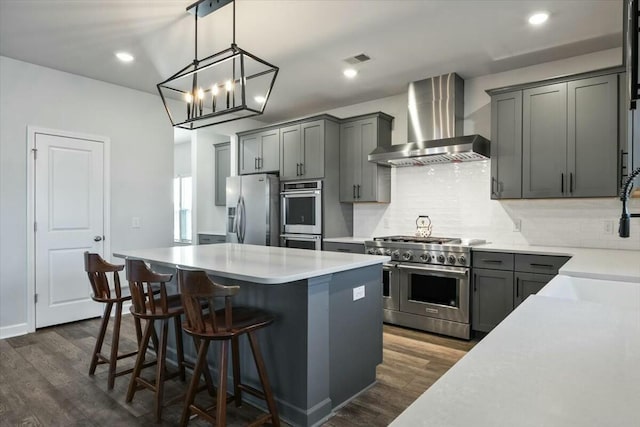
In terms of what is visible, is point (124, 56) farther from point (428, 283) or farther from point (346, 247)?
point (428, 283)

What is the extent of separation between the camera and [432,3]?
2775 millimetres

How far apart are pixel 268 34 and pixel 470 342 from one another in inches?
132

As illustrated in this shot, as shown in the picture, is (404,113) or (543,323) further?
(404,113)

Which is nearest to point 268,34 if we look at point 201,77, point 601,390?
point 201,77

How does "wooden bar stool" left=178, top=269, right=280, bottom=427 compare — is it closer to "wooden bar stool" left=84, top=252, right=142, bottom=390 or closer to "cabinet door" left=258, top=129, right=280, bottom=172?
"wooden bar stool" left=84, top=252, right=142, bottom=390

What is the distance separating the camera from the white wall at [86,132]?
12.5 feet

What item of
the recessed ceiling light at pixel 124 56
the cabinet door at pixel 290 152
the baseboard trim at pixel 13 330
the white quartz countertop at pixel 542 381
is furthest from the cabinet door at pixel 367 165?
the baseboard trim at pixel 13 330

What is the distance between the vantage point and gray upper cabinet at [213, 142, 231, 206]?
6539 millimetres

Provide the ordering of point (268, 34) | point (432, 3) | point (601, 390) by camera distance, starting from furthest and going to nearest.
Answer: point (268, 34), point (432, 3), point (601, 390)

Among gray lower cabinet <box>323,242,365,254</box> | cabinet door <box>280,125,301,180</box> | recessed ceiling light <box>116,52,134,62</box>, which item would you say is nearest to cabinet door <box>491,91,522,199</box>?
gray lower cabinet <box>323,242,365,254</box>

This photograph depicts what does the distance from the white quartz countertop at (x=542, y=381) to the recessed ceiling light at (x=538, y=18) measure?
261cm

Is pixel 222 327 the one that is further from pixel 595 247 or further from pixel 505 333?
pixel 595 247

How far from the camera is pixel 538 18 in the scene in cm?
295

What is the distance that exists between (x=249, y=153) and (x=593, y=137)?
4231mm
